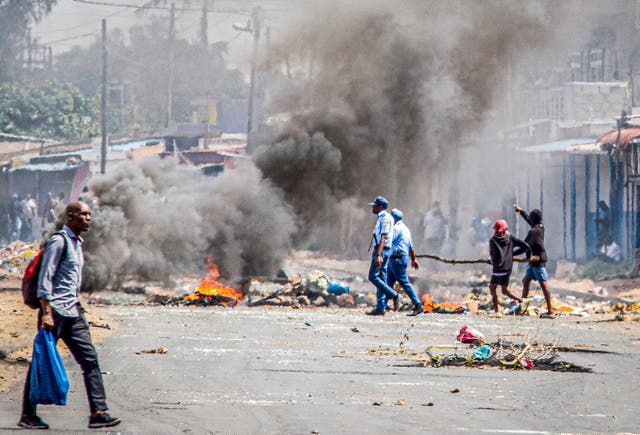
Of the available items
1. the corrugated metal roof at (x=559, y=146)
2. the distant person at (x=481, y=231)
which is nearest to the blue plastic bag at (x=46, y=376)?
the corrugated metal roof at (x=559, y=146)

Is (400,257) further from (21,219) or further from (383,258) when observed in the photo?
(21,219)

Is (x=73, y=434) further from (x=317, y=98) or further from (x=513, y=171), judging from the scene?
(x=513, y=171)

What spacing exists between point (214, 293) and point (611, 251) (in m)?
12.0

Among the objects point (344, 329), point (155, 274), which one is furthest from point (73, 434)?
point (155, 274)

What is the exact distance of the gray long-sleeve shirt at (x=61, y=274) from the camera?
23.9 ft

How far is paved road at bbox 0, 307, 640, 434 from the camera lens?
7.78m

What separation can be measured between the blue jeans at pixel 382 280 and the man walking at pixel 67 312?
9.17 m

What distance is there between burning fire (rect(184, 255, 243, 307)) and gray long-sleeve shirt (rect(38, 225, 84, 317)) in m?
12.1

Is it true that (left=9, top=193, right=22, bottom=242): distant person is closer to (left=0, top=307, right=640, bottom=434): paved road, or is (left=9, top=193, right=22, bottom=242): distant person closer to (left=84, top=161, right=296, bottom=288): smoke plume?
(left=84, top=161, right=296, bottom=288): smoke plume

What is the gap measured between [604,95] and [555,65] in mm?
3824

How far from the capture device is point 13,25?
66.2m

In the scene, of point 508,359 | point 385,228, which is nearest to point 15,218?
point 385,228

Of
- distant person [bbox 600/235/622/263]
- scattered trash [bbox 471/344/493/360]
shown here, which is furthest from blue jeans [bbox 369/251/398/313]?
distant person [bbox 600/235/622/263]

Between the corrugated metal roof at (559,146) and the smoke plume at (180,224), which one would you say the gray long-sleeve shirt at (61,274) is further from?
the corrugated metal roof at (559,146)
